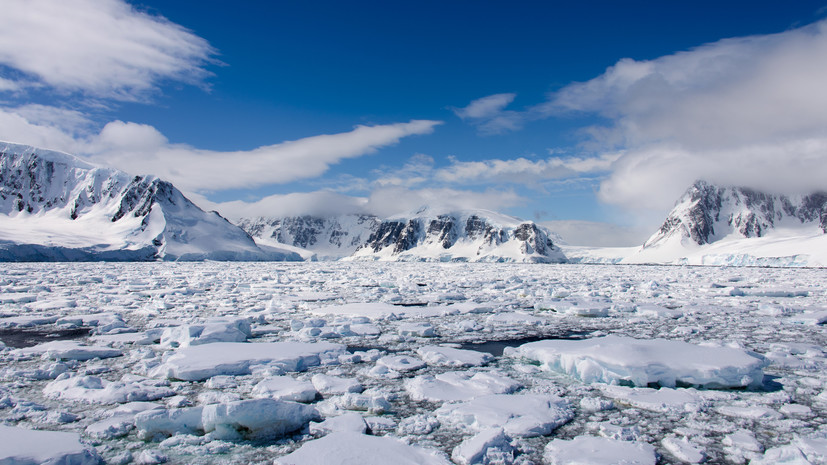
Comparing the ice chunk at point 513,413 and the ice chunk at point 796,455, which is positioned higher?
the ice chunk at point 796,455

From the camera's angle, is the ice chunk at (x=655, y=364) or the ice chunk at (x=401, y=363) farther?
the ice chunk at (x=401, y=363)

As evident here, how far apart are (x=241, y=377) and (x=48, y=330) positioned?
6.96 metres

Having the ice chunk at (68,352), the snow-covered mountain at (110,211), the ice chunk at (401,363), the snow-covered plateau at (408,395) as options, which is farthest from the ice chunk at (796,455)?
the snow-covered mountain at (110,211)

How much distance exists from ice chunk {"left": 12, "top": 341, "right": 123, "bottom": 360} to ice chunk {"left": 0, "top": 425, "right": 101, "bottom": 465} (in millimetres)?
3762

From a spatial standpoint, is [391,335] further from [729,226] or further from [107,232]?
[729,226]

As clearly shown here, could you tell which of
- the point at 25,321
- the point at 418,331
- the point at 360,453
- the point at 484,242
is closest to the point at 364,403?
the point at 360,453

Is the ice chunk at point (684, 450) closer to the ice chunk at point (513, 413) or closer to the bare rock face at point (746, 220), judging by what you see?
the ice chunk at point (513, 413)

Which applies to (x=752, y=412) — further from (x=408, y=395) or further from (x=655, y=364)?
A: (x=408, y=395)

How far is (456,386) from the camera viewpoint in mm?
5719

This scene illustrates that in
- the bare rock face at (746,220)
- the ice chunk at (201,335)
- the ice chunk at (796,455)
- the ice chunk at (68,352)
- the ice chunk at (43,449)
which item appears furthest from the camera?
the bare rock face at (746,220)

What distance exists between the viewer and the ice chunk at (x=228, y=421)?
13.5 feet

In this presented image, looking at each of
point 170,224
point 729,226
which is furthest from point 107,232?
point 729,226

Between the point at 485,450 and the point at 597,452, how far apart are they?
95 centimetres

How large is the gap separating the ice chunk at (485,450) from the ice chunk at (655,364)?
2.68 metres
